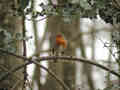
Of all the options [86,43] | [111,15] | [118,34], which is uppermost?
[111,15]

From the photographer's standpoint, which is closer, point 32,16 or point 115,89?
point 115,89

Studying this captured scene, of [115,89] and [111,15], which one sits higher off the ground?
[111,15]

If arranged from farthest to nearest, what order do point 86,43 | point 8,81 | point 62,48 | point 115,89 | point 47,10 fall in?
point 86,43
point 62,48
point 8,81
point 47,10
point 115,89

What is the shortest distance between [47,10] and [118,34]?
57 centimetres

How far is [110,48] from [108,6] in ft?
1.01

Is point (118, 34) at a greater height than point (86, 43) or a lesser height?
greater

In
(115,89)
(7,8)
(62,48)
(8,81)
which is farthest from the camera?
(62,48)

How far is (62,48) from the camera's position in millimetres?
6363

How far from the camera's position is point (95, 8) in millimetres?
2078

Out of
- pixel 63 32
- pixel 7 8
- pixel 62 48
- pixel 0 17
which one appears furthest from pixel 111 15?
pixel 63 32

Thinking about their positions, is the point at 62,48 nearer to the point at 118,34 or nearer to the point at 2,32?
the point at 2,32

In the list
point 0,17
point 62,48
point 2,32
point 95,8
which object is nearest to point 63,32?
point 62,48

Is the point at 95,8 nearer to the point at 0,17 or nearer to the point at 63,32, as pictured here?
the point at 0,17

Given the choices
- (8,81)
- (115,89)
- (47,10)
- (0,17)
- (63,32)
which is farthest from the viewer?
(63,32)
